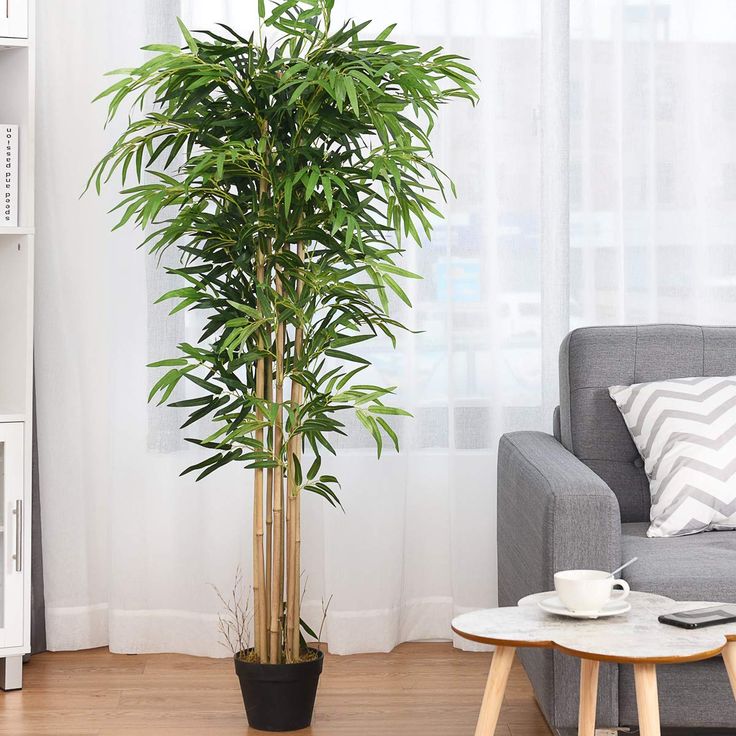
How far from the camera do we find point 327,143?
2.47 metres

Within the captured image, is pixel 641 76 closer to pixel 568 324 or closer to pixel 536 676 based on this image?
pixel 568 324

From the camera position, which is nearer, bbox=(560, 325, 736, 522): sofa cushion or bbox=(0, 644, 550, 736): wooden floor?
bbox=(0, 644, 550, 736): wooden floor

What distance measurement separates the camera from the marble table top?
4.99 feet

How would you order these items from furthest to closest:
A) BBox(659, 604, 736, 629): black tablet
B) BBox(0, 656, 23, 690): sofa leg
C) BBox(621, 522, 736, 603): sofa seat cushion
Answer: BBox(0, 656, 23, 690): sofa leg → BBox(621, 522, 736, 603): sofa seat cushion → BBox(659, 604, 736, 629): black tablet

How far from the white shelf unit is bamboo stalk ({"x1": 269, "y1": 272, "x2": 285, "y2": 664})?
0.72m

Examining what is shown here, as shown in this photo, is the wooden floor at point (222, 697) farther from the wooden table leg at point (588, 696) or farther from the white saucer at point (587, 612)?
the white saucer at point (587, 612)

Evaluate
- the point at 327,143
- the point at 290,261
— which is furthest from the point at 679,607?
the point at 327,143

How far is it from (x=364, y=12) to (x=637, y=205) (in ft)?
3.23

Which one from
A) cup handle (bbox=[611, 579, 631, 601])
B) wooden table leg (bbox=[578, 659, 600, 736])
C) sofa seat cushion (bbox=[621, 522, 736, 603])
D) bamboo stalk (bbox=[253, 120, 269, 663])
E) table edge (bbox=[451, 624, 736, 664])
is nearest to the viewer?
table edge (bbox=[451, 624, 736, 664])

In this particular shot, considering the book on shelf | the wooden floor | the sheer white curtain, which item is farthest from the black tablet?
the book on shelf

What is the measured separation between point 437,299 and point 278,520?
0.93 metres

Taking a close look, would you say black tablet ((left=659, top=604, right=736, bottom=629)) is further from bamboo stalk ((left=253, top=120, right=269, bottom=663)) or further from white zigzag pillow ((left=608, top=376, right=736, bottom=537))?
bamboo stalk ((left=253, top=120, right=269, bottom=663))

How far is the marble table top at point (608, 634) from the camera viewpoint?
59.9 inches

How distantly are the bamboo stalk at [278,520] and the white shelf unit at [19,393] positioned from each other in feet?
2.35
